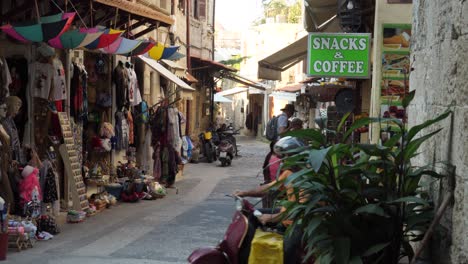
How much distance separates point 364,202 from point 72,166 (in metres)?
8.23

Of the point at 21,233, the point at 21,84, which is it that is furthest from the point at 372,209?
the point at 21,84

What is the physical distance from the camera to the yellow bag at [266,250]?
4707 mm

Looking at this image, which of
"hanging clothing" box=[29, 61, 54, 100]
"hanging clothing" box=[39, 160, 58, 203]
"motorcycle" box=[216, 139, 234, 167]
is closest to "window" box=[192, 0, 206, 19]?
"motorcycle" box=[216, 139, 234, 167]

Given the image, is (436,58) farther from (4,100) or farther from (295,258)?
(4,100)

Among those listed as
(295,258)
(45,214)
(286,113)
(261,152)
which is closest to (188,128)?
(261,152)

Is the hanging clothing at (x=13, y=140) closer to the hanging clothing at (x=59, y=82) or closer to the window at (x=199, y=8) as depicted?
the hanging clothing at (x=59, y=82)

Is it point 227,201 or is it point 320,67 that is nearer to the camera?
point 320,67

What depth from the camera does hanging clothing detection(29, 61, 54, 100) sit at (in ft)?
35.0

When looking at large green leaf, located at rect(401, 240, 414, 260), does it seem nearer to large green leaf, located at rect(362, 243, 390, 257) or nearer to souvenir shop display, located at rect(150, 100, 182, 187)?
large green leaf, located at rect(362, 243, 390, 257)

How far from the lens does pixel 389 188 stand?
3.85m

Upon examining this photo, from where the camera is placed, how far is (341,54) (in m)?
9.78

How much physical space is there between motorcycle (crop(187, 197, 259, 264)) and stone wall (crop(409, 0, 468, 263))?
1.35m

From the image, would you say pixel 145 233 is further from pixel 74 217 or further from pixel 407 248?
pixel 407 248

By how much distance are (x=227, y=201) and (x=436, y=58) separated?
34.1ft
